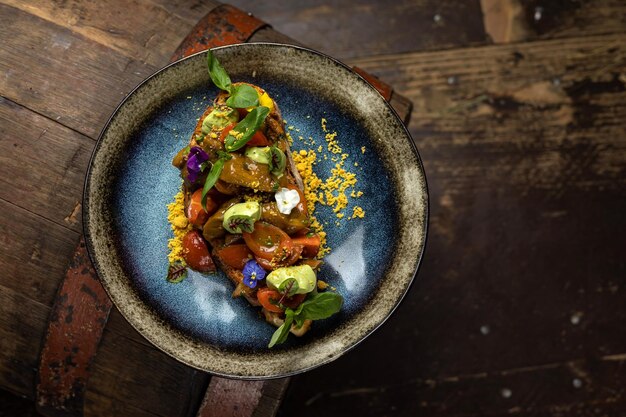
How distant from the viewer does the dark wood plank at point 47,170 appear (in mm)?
1896

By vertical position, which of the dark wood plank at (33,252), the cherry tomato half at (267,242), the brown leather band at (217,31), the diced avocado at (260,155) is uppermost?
the brown leather band at (217,31)

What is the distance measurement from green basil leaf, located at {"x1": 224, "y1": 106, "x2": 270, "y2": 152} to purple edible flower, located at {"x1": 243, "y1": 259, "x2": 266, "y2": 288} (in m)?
0.34

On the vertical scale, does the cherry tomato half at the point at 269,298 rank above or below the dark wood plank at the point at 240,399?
above

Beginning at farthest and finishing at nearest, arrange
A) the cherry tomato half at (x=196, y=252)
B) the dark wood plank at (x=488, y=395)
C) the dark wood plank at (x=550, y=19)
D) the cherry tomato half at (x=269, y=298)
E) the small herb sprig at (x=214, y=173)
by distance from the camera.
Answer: the dark wood plank at (x=550, y=19) < the dark wood plank at (x=488, y=395) < the cherry tomato half at (x=196, y=252) < the cherry tomato half at (x=269, y=298) < the small herb sprig at (x=214, y=173)

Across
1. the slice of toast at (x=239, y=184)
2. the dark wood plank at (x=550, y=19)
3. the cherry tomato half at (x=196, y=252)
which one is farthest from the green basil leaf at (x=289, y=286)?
the dark wood plank at (x=550, y=19)

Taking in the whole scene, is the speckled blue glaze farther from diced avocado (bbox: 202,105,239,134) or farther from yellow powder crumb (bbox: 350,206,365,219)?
diced avocado (bbox: 202,105,239,134)

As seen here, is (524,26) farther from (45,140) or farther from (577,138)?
(45,140)

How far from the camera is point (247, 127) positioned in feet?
5.44

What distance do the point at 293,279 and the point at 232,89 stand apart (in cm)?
56

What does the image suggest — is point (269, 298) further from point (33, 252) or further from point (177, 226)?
point (33, 252)

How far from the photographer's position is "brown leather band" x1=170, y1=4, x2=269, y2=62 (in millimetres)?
1931

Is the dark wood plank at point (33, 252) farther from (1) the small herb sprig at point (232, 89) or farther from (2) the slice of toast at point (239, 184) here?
(1) the small herb sprig at point (232, 89)

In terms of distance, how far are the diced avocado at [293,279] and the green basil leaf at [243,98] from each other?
0.47m

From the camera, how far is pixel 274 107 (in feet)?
6.10
